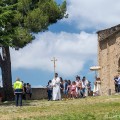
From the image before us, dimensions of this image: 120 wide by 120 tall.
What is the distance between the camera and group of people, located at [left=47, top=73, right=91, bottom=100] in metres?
33.9

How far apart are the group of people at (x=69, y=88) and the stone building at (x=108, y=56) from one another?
835cm

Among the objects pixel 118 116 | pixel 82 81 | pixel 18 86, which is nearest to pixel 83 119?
pixel 118 116

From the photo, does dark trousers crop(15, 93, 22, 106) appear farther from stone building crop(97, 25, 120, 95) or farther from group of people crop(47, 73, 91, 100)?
stone building crop(97, 25, 120, 95)

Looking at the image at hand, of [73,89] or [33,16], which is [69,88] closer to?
[73,89]

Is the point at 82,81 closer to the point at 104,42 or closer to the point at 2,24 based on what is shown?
the point at 2,24

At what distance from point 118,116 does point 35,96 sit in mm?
29782

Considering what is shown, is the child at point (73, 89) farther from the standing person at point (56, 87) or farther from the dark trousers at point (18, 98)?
the dark trousers at point (18, 98)

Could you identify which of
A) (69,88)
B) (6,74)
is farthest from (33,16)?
(69,88)

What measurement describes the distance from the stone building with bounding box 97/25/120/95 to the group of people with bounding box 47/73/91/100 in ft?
27.4

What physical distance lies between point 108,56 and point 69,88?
12304 millimetres

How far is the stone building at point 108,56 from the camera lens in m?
45.2

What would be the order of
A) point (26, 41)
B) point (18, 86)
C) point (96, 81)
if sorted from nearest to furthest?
point (18, 86) < point (26, 41) < point (96, 81)

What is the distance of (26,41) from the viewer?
4353cm

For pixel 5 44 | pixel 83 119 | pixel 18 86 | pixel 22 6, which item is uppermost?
pixel 22 6
